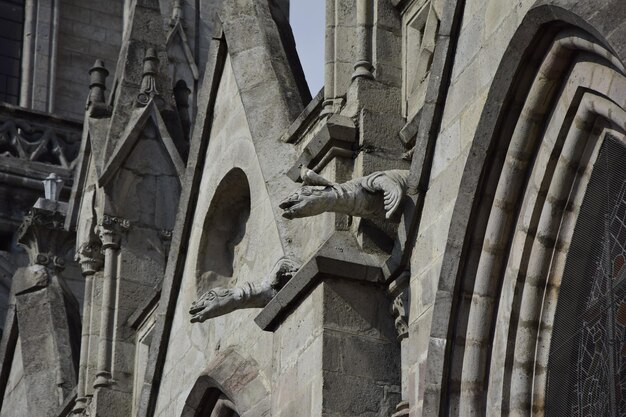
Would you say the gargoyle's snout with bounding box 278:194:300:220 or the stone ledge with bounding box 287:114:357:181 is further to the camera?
the stone ledge with bounding box 287:114:357:181

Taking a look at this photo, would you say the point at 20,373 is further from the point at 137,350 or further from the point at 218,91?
the point at 218,91

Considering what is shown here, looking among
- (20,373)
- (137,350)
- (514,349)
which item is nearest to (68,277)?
(20,373)

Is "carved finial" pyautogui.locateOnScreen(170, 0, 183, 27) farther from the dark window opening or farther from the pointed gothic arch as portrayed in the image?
the pointed gothic arch

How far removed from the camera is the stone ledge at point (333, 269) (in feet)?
39.4

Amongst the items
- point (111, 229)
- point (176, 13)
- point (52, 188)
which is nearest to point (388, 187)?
point (111, 229)

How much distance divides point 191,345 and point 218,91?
1.99m

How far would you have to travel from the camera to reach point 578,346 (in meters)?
10.7

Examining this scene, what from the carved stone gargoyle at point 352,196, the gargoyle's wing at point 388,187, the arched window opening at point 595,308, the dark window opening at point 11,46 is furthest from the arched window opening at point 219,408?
the dark window opening at point 11,46

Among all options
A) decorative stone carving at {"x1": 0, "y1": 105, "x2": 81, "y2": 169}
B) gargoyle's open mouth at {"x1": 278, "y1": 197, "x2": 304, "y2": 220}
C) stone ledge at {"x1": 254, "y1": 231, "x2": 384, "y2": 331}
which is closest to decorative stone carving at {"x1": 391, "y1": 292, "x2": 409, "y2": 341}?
stone ledge at {"x1": 254, "y1": 231, "x2": 384, "y2": 331}

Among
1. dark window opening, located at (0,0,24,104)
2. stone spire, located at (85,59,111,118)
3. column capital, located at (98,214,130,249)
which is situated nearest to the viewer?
column capital, located at (98,214,130,249)

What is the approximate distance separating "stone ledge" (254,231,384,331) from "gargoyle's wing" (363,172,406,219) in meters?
0.34

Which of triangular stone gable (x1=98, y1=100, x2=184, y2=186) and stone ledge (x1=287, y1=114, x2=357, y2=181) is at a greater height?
triangular stone gable (x1=98, y1=100, x2=184, y2=186)

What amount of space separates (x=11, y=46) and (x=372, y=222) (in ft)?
57.0

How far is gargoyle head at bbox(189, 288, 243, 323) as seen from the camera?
1306 centimetres
